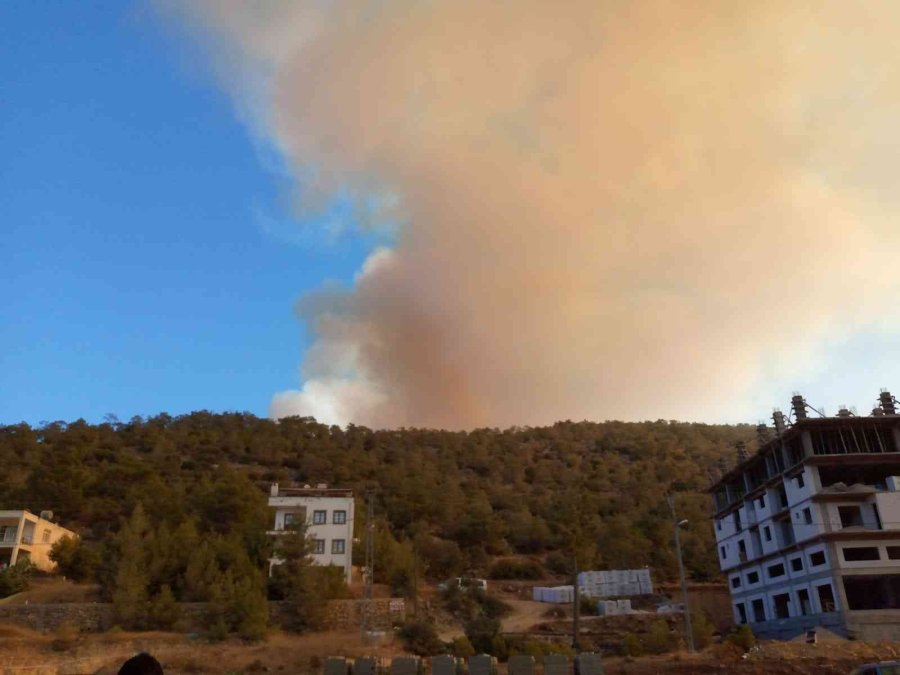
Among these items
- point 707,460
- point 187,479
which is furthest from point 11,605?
point 707,460

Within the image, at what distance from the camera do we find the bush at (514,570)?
80.7 meters

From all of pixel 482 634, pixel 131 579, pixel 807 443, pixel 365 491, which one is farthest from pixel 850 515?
pixel 365 491

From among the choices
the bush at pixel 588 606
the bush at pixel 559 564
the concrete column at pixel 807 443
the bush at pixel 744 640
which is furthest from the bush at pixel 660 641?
the bush at pixel 559 564

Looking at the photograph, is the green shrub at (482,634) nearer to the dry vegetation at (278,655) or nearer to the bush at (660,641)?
the dry vegetation at (278,655)

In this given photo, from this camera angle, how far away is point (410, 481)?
103 m

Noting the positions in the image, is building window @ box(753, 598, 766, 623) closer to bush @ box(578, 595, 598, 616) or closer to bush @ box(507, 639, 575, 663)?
bush @ box(578, 595, 598, 616)

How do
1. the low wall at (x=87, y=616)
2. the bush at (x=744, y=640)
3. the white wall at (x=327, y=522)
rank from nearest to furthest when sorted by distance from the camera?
the bush at (x=744, y=640)
the low wall at (x=87, y=616)
the white wall at (x=327, y=522)

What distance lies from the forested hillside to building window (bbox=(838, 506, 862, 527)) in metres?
29.0

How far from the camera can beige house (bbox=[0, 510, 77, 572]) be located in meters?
64.6

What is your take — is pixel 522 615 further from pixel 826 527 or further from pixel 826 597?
pixel 826 527

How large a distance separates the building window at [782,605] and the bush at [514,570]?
88.4 feet

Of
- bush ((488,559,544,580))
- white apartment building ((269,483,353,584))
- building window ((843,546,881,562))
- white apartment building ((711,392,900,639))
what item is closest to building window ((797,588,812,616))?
white apartment building ((711,392,900,639))

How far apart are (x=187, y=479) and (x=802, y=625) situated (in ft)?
243

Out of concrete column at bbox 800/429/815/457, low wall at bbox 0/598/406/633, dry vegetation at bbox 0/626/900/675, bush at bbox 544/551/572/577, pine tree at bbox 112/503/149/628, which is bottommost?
dry vegetation at bbox 0/626/900/675
